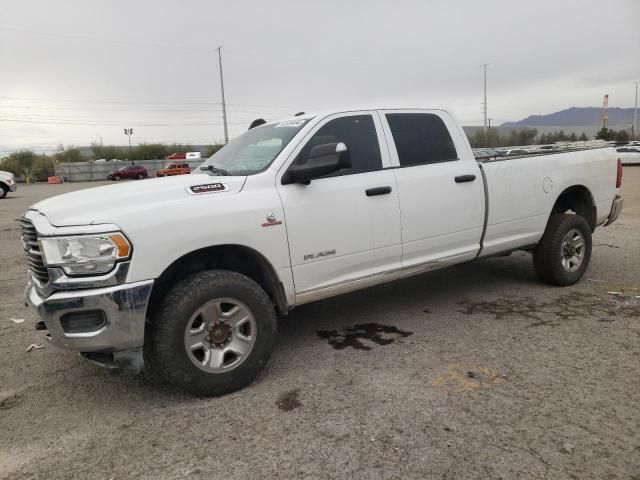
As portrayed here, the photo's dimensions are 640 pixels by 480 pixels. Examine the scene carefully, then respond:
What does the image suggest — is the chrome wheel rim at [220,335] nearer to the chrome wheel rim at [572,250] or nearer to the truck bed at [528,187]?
the truck bed at [528,187]

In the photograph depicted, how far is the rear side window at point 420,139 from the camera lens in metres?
4.32

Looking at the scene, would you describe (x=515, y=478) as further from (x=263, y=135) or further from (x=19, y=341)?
(x=19, y=341)

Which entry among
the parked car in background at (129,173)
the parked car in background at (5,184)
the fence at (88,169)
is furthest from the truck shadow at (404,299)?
Answer: the fence at (88,169)

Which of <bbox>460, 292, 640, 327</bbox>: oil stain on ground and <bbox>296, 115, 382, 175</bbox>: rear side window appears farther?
<bbox>460, 292, 640, 327</bbox>: oil stain on ground

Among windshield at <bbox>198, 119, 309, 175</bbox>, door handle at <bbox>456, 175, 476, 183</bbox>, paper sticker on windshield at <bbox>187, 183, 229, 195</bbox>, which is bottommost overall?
door handle at <bbox>456, 175, 476, 183</bbox>

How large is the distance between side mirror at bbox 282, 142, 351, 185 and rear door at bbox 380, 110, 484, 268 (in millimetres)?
813

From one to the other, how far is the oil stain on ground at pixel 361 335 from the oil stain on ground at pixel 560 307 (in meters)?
0.89

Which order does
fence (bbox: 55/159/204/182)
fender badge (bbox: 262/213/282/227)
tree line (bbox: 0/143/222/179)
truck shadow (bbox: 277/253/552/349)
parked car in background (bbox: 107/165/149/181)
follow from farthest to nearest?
tree line (bbox: 0/143/222/179) < fence (bbox: 55/159/204/182) < parked car in background (bbox: 107/165/149/181) < truck shadow (bbox: 277/253/552/349) < fender badge (bbox: 262/213/282/227)

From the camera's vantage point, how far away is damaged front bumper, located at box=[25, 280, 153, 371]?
2.92 m

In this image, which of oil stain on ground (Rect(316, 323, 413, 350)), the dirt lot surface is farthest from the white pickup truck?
oil stain on ground (Rect(316, 323, 413, 350))

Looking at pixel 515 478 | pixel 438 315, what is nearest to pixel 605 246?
pixel 438 315

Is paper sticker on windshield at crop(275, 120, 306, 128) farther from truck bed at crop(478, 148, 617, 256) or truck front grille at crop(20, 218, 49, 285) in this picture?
truck front grille at crop(20, 218, 49, 285)

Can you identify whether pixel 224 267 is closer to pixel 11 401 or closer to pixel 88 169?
pixel 11 401

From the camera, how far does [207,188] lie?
3.41 meters
